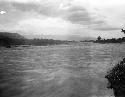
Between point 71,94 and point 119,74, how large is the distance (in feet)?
23.3

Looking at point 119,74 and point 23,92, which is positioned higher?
point 119,74

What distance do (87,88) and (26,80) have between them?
12.0 metres

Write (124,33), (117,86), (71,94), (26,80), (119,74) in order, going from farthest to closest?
(26,80) → (71,94) → (124,33) → (119,74) → (117,86)

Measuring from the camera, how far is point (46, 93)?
914 inches

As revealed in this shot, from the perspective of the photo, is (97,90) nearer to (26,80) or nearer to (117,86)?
(117,86)

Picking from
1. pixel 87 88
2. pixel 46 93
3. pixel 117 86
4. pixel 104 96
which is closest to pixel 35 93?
pixel 46 93

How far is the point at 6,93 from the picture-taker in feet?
75.0

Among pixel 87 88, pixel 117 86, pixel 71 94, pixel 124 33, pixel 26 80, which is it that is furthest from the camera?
pixel 26 80

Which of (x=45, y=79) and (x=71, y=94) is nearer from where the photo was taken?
(x=71, y=94)

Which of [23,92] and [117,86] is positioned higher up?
[117,86]

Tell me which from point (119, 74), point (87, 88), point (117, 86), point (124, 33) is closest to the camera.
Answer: point (117, 86)

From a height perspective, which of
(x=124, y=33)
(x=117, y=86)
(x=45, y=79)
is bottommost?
(x=45, y=79)

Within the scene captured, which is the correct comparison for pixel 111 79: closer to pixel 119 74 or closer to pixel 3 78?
pixel 119 74

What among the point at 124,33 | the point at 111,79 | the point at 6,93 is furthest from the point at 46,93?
the point at 124,33
